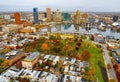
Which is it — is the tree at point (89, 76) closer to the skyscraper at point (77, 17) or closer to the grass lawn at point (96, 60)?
the grass lawn at point (96, 60)

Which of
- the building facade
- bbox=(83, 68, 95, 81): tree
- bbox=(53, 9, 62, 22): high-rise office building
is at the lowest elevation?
bbox=(83, 68, 95, 81): tree

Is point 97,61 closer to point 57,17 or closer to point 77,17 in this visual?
point 77,17

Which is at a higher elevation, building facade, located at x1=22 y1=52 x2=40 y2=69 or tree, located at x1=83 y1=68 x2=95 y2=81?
building facade, located at x1=22 y1=52 x2=40 y2=69

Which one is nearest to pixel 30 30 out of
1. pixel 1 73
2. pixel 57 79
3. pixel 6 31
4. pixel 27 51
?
pixel 6 31

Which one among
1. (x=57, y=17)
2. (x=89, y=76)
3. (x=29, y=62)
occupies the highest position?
(x=57, y=17)

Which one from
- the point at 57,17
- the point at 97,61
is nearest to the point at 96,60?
the point at 97,61

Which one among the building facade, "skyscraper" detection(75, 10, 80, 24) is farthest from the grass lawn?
"skyscraper" detection(75, 10, 80, 24)

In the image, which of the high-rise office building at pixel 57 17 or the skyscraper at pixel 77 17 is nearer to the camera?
the skyscraper at pixel 77 17

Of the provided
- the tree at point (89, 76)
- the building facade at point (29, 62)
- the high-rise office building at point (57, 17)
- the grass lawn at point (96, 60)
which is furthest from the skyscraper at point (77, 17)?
the tree at point (89, 76)

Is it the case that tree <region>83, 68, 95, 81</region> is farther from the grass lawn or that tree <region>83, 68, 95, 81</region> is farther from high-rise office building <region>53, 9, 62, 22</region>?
high-rise office building <region>53, 9, 62, 22</region>

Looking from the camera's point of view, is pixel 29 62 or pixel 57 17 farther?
pixel 57 17

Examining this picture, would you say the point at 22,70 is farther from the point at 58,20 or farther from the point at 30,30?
the point at 58,20
